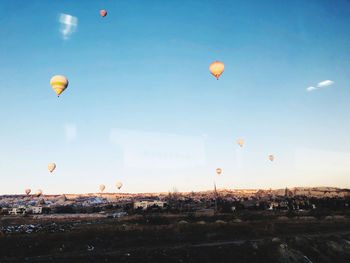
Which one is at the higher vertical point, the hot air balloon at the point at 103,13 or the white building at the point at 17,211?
the hot air balloon at the point at 103,13

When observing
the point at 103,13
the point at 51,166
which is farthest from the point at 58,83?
the point at 51,166

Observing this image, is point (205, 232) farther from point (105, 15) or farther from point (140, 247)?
point (105, 15)

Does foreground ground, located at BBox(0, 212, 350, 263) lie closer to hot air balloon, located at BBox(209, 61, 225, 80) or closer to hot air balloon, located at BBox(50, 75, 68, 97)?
hot air balloon, located at BBox(50, 75, 68, 97)

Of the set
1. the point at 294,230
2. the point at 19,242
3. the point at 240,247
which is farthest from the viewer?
the point at 294,230

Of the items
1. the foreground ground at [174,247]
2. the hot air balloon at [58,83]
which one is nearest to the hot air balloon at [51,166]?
the hot air balloon at [58,83]

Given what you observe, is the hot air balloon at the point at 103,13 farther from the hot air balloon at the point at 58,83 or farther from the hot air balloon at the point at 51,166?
the hot air balloon at the point at 51,166

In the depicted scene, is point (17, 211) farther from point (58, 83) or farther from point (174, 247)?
point (174, 247)

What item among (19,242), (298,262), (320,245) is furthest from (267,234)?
(19,242)

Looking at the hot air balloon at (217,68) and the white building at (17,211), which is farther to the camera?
the white building at (17,211)

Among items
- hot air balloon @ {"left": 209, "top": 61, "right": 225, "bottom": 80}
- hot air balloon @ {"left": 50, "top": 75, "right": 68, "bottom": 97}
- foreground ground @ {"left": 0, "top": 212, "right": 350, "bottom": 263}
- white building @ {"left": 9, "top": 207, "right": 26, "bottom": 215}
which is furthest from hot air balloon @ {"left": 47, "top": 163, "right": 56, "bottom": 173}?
white building @ {"left": 9, "top": 207, "right": 26, "bottom": 215}
